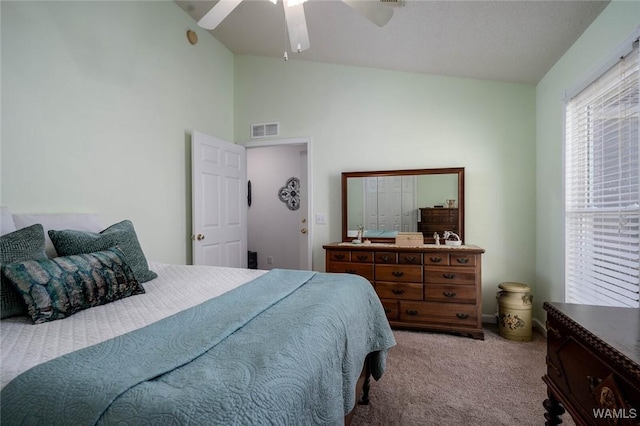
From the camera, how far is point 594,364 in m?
0.92

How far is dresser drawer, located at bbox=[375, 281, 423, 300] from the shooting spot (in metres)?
2.94

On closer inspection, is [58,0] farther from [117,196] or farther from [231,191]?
[231,191]

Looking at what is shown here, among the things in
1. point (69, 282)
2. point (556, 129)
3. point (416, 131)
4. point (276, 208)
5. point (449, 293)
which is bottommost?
point (449, 293)

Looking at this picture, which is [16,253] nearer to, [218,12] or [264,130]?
[218,12]

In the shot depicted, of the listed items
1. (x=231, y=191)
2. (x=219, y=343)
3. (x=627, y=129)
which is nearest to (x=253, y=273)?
(x=219, y=343)

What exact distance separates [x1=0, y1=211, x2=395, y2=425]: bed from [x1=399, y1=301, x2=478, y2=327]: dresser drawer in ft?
5.03

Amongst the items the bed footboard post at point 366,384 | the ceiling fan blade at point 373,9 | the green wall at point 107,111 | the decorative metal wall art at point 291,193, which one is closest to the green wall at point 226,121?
the green wall at point 107,111

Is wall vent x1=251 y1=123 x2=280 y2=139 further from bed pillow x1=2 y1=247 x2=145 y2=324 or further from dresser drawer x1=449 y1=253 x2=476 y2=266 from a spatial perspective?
bed pillow x1=2 y1=247 x2=145 y2=324

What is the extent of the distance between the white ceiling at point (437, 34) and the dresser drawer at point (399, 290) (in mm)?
2150

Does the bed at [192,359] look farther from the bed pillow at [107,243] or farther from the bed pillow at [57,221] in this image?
the bed pillow at [57,221]

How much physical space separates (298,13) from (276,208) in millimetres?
3759

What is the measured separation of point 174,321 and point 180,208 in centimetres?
217

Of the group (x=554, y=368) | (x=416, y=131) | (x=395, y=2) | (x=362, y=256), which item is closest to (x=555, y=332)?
(x=554, y=368)

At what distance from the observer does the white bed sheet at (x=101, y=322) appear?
93cm
